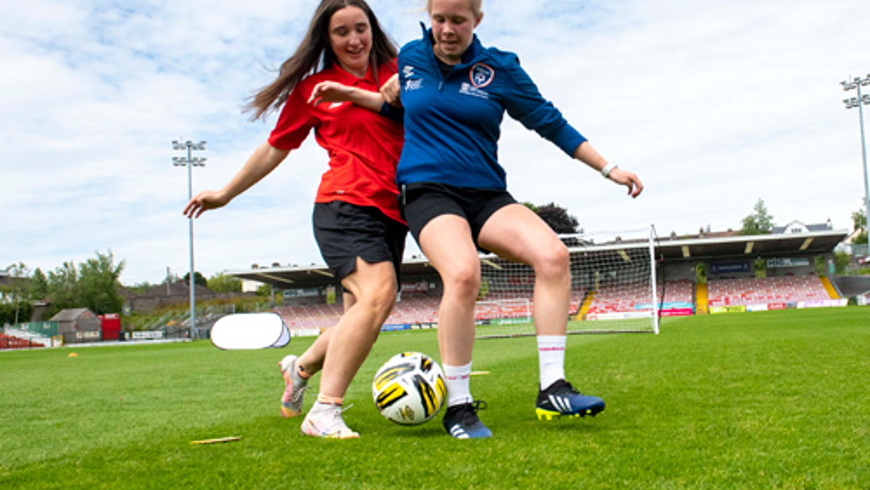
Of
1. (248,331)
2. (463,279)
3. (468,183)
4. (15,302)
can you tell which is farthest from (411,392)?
(15,302)

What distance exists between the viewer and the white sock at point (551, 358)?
119 inches

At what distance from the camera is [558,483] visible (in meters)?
1.96

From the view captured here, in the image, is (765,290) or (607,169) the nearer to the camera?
(607,169)

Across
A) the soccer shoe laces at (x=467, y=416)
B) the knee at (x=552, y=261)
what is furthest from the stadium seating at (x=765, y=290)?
the soccer shoe laces at (x=467, y=416)

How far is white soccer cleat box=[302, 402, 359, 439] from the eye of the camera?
3.08m

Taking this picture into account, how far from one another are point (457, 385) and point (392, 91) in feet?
4.86

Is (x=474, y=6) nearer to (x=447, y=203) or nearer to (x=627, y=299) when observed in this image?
(x=447, y=203)

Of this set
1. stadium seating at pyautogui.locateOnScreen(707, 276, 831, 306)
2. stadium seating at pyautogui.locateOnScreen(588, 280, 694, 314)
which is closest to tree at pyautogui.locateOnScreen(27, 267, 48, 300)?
stadium seating at pyautogui.locateOnScreen(588, 280, 694, 314)

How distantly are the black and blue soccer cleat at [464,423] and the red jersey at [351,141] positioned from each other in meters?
1.06

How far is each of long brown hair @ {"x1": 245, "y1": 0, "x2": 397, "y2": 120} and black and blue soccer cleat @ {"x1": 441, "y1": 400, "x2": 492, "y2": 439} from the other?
190 centimetres

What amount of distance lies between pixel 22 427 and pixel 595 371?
453cm

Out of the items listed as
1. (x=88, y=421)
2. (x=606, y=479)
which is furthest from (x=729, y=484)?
(x=88, y=421)

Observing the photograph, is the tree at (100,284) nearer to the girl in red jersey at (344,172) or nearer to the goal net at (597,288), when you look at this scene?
the goal net at (597,288)

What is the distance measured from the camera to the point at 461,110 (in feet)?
10.5
